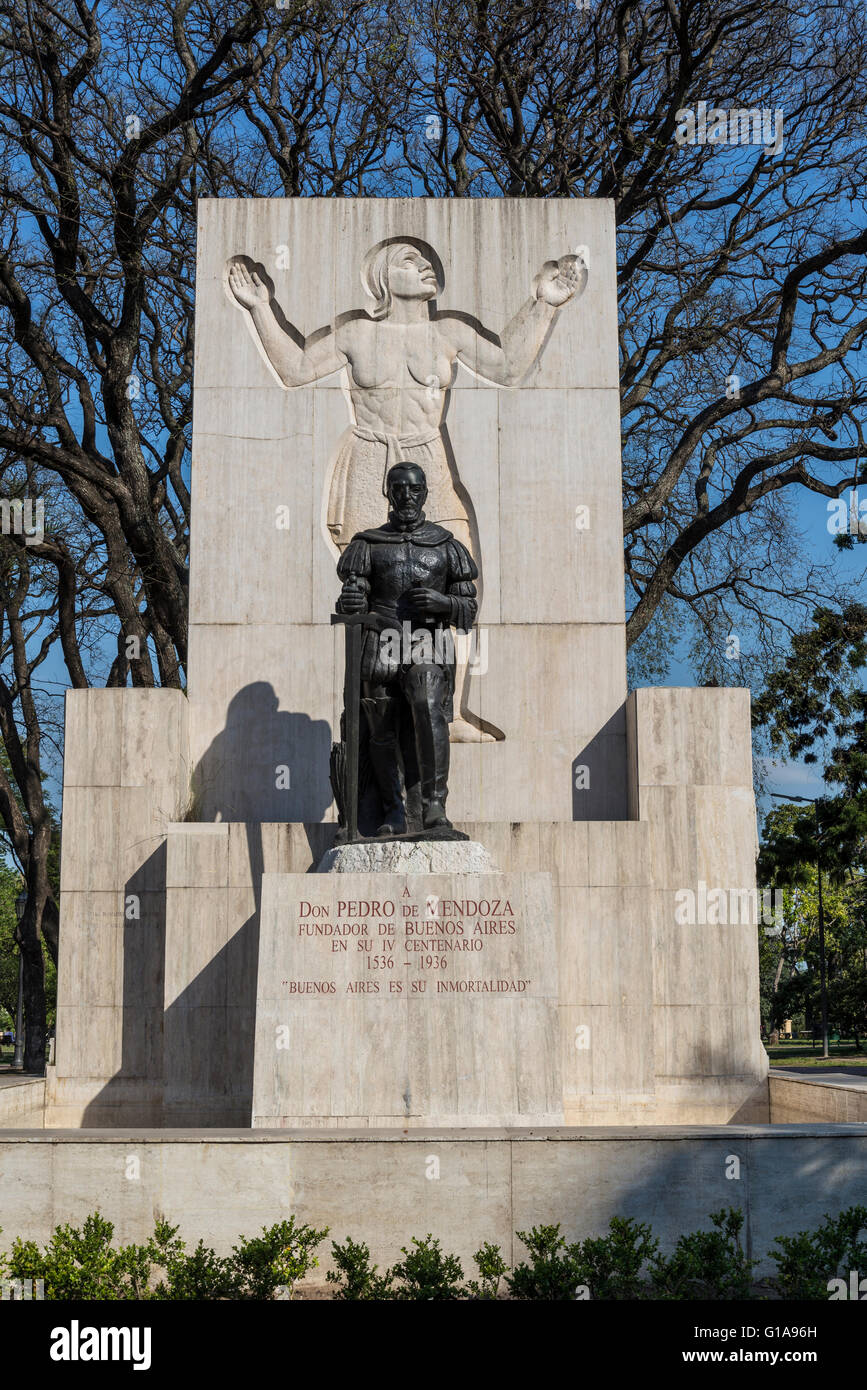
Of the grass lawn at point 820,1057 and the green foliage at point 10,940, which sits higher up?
the green foliage at point 10,940

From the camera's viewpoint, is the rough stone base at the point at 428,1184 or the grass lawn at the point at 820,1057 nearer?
the rough stone base at the point at 428,1184

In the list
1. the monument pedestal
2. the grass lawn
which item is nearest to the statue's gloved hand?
the monument pedestal

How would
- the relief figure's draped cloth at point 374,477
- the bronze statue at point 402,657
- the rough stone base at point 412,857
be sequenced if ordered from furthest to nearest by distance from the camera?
the relief figure's draped cloth at point 374,477 → the bronze statue at point 402,657 → the rough stone base at point 412,857

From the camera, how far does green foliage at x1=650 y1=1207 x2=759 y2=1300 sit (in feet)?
21.8

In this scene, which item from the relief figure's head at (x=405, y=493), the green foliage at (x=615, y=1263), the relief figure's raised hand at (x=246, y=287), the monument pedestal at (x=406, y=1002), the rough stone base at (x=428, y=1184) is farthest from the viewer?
the relief figure's raised hand at (x=246, y=287)

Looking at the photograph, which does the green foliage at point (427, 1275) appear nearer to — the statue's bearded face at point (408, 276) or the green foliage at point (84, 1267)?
the green foliage at point (84, 1267)

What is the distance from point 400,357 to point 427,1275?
954 cm

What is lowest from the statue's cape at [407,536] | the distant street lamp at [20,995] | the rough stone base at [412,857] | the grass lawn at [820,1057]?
the grass lawn at [820,1057]

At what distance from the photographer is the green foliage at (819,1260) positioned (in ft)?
21.5

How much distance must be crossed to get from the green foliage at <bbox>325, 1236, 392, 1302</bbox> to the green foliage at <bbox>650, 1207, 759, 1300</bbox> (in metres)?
1.20

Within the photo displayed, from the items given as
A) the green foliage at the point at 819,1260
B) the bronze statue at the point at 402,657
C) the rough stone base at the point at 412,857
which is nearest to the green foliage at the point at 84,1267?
the green foliage at the point at 819,1260

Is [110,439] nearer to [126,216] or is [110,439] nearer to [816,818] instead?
[126,216]

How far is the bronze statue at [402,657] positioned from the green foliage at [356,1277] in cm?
403

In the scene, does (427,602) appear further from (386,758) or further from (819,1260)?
(819,1260)
